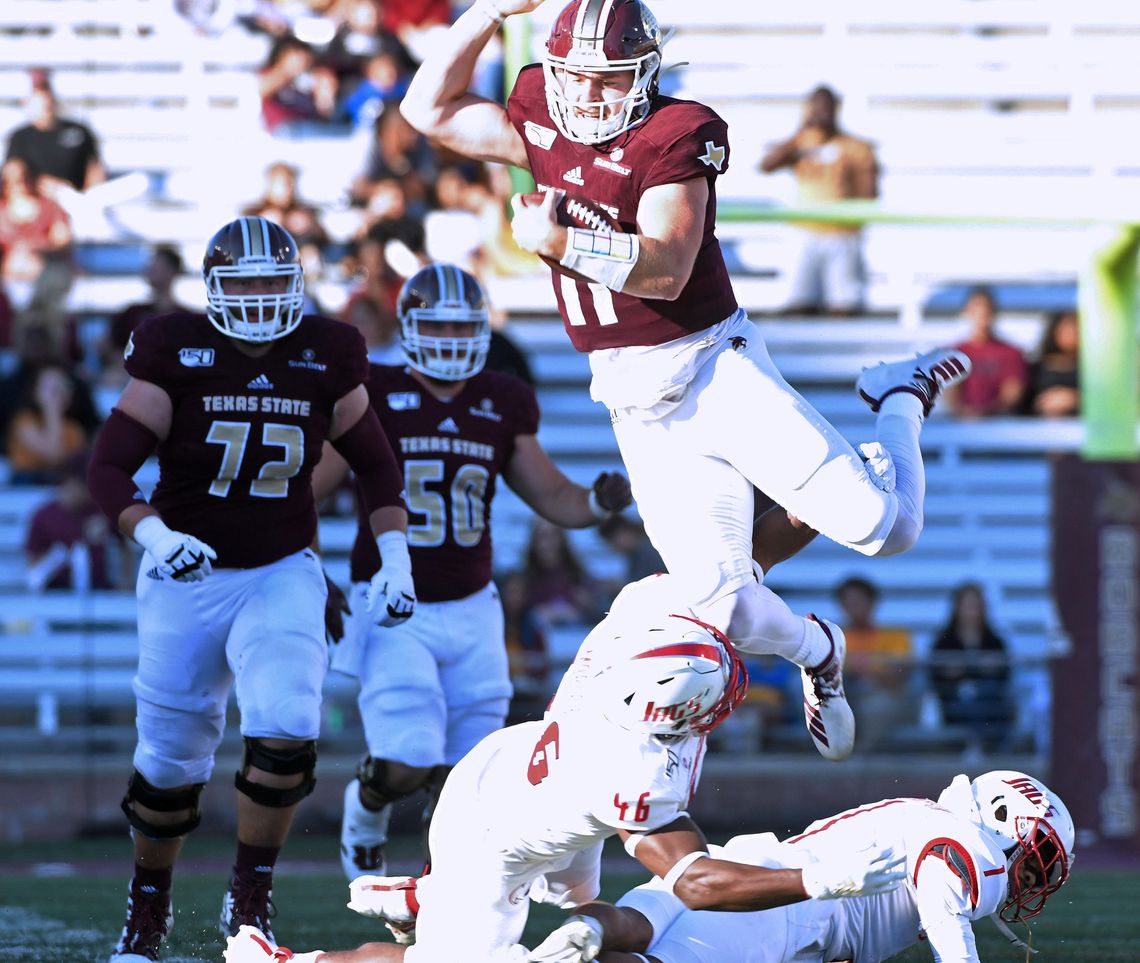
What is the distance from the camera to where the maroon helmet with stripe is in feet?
16.6

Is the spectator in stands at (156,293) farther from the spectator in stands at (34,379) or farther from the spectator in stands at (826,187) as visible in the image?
the spectator in stands at (826,187)

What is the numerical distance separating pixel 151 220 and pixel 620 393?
25.0ft

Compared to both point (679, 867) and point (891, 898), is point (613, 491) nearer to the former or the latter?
point (891, 898)

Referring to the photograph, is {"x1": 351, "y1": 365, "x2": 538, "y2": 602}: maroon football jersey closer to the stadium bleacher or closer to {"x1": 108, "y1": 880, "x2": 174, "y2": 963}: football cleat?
{"x1": 108, "y1": 880, "x2": 174, "y2": 963}: football cleat

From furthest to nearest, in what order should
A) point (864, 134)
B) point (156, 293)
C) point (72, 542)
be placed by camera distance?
point (864, 134) < point (156, 293) < point (72, 542)

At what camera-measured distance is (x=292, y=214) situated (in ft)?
35.4

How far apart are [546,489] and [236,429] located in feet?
5.03

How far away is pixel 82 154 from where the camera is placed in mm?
11125

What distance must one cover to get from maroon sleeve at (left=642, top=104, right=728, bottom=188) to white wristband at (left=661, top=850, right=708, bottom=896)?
1.65 meters

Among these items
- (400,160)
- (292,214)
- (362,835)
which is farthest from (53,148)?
(362,835)

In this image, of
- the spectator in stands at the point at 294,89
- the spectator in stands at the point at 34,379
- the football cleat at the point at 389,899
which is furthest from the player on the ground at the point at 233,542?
the spectator in stands at the point at 294,89

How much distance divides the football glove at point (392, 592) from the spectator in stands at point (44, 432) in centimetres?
540

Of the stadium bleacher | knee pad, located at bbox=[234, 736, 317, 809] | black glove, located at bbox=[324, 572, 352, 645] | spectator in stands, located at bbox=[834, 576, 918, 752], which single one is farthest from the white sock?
the stadium bleacher

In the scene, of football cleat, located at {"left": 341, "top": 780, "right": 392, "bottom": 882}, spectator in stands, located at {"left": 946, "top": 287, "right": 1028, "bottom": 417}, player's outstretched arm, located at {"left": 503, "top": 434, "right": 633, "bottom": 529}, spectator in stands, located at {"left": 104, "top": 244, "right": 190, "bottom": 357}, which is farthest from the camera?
spectator in stands, located at {"left": 946, "top": 287, "right": 1028, "bottom": 417}
